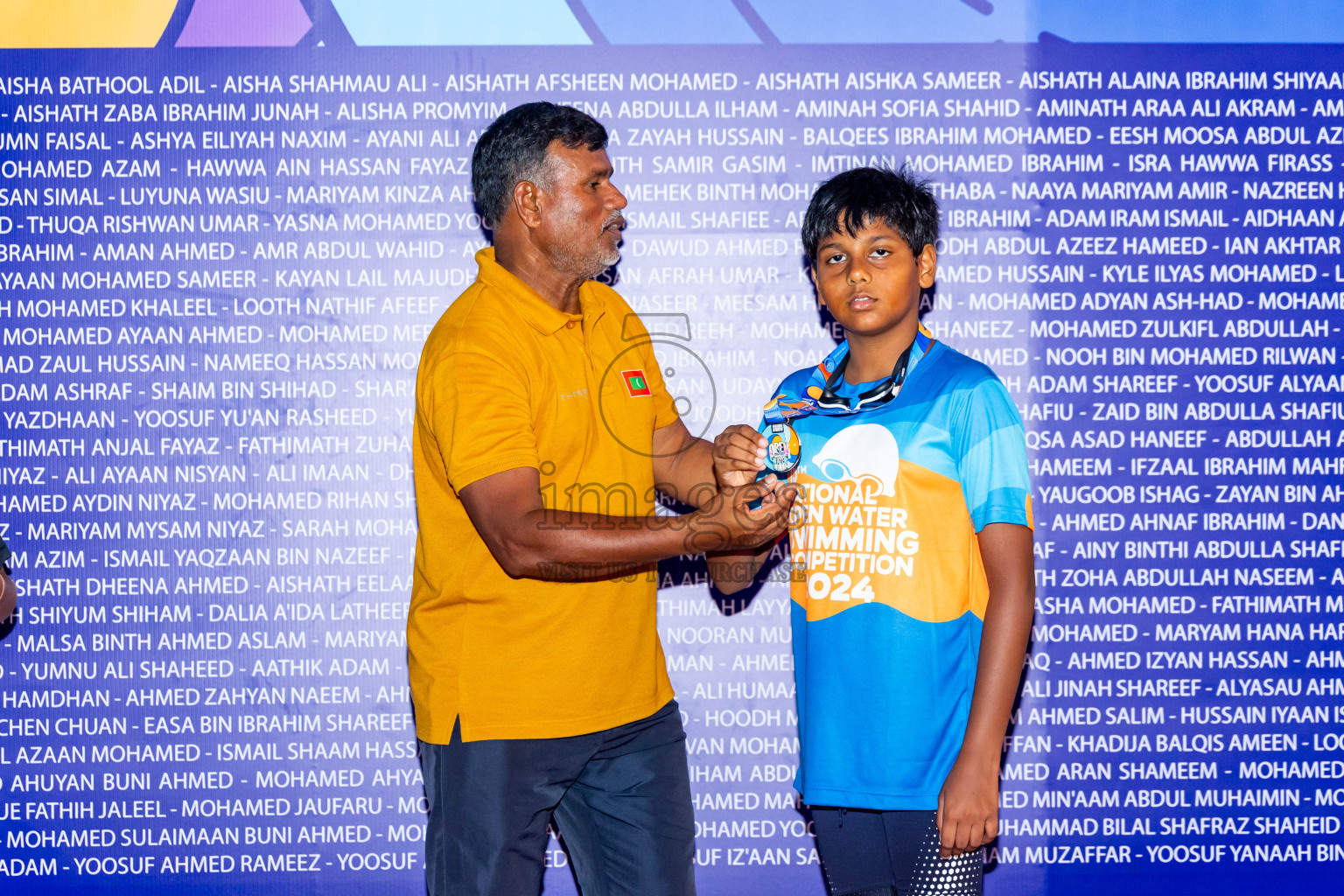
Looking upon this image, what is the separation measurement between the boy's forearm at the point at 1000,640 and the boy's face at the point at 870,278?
0.45 metres

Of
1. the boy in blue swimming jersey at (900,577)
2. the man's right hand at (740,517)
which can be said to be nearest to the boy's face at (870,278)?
the boy in blue swimming jersey at (900,577)

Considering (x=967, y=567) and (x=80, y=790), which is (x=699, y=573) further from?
(x=80, y=790)

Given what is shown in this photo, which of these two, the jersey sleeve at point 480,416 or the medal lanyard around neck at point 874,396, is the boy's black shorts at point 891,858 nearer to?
the medal lanyard around neck at point 874,396

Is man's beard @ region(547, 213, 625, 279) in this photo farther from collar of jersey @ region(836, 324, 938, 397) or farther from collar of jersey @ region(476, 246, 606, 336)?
collar of jersey @ region(836, 324, 938, 397)

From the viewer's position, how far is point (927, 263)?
6.35ft

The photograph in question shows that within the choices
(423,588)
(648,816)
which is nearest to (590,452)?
(423,588)

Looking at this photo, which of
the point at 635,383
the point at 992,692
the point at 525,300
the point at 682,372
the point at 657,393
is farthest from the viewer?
the point at 682,372

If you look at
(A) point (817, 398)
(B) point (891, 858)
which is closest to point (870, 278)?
(A) point (817, 398)

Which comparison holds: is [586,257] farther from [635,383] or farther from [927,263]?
[927,263]

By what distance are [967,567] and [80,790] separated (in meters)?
2.61

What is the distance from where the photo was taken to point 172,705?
2781 millimetres

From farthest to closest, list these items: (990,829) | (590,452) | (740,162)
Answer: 1. (740,162)
2. (590,452)
3. (990,829)

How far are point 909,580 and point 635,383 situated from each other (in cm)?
77

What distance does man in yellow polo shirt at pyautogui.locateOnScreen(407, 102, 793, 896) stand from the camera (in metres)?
1.88
